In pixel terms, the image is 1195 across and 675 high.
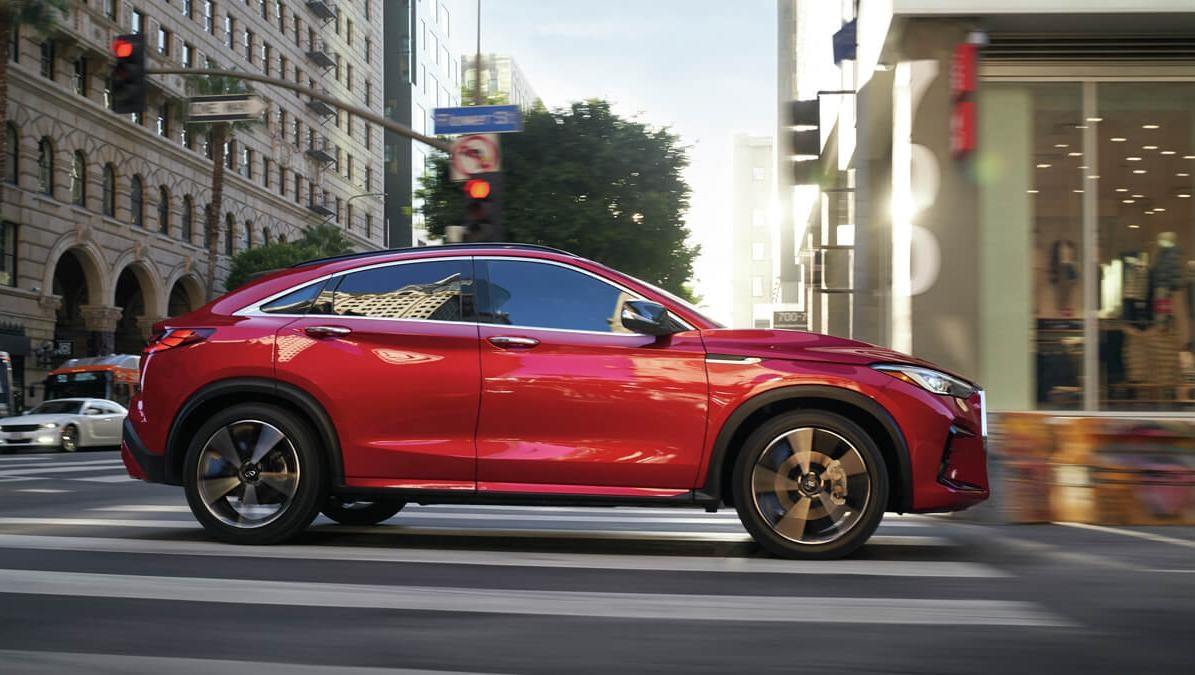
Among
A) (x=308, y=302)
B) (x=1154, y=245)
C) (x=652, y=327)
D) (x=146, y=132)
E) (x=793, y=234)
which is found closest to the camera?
(x=652, y=327)

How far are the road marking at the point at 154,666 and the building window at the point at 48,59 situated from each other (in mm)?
40272

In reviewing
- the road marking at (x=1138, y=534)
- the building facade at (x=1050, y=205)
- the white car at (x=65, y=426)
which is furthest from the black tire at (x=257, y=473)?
the white car at (x=65, y=426)

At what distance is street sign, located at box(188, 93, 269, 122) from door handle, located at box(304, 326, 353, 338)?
10492 mm

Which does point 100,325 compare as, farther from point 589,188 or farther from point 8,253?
point 589,188

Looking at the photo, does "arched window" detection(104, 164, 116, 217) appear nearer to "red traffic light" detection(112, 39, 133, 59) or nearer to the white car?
the white car

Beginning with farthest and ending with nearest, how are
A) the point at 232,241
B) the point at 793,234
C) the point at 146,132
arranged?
1. the point at 232,241
2. the point at 146,132
3. the point at 793,234

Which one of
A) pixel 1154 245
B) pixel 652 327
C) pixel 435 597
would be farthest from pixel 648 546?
pixel 1154 245

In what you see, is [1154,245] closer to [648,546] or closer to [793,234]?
[648,546]

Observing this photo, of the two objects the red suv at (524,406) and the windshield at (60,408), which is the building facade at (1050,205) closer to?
the red suv at (524,406)

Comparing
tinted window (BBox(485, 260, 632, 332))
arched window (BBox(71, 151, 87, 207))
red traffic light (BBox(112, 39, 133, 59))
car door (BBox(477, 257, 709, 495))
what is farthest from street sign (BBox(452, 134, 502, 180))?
arched window (BBox(71, 151, 87, 207))

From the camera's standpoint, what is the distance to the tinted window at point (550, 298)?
5.95 m

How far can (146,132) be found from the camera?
45.2 m

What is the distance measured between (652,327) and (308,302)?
1800 millimetres

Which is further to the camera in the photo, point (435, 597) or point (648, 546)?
point (648, 546)
